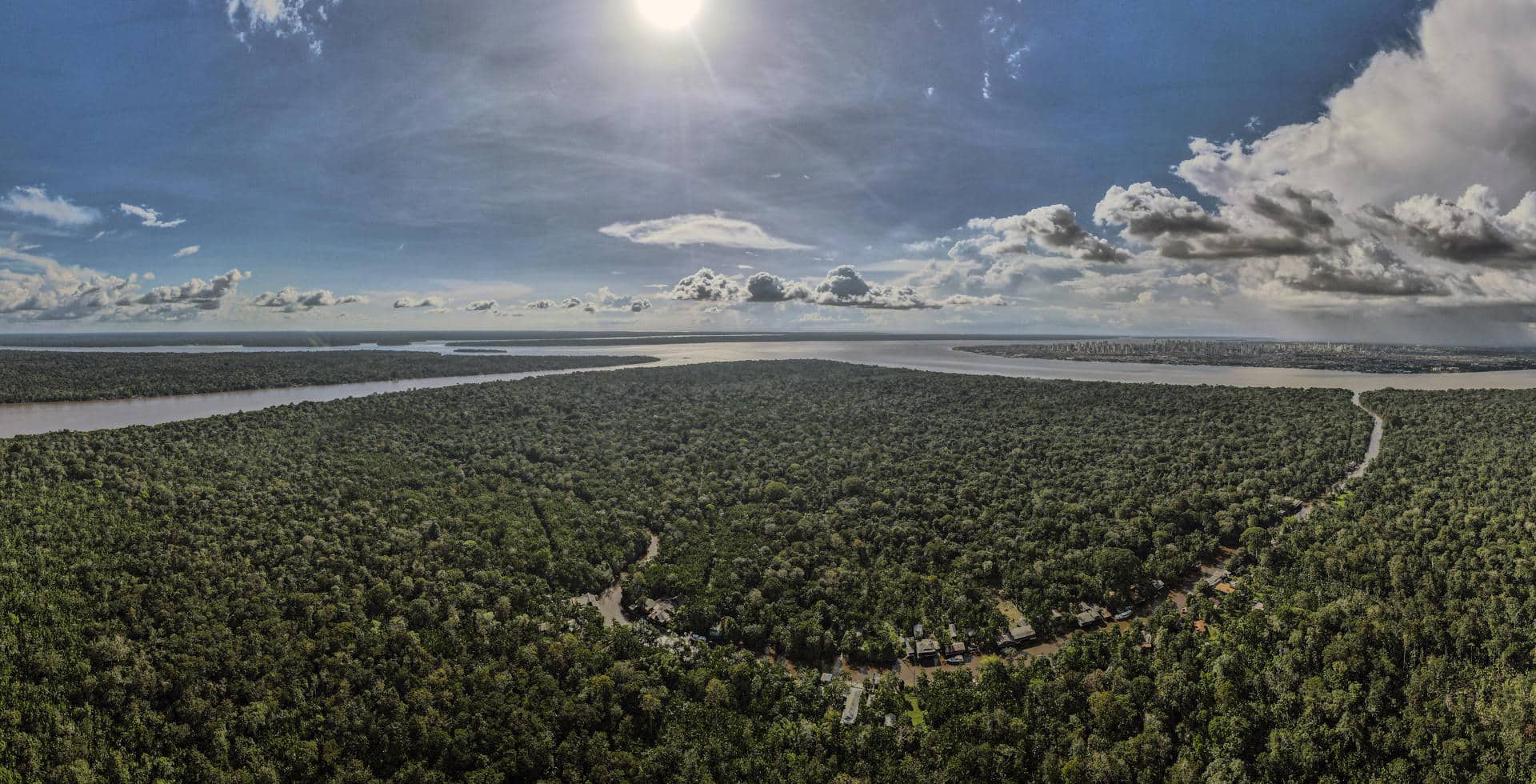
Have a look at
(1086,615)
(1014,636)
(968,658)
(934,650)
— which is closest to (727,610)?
(934,650)

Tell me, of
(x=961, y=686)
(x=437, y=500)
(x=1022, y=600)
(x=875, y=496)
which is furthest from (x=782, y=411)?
(x=961, y=686)

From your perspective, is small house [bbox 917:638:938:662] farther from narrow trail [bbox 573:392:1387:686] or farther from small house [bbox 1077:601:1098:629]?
small house [bbox 1077:601:1098:629]

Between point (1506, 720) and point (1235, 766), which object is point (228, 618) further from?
point (1506, 720)

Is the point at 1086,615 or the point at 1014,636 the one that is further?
the point at 1086,615

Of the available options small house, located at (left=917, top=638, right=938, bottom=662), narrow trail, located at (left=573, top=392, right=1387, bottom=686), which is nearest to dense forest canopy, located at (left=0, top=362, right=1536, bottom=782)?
narrow trail, located at (left=573, top=392, right=1387, bottom=686)

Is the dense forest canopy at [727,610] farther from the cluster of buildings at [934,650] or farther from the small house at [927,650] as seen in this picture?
the small house at [927,650]

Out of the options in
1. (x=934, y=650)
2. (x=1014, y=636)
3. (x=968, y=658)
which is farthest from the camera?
(x=1014, y=636)

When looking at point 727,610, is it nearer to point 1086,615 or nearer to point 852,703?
point 852,703

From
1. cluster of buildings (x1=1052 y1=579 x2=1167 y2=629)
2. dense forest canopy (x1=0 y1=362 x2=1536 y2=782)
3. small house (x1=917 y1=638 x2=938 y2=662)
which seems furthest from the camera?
cluster of buildings (x1=1052 y1=579 x2=1167 y2=629)
